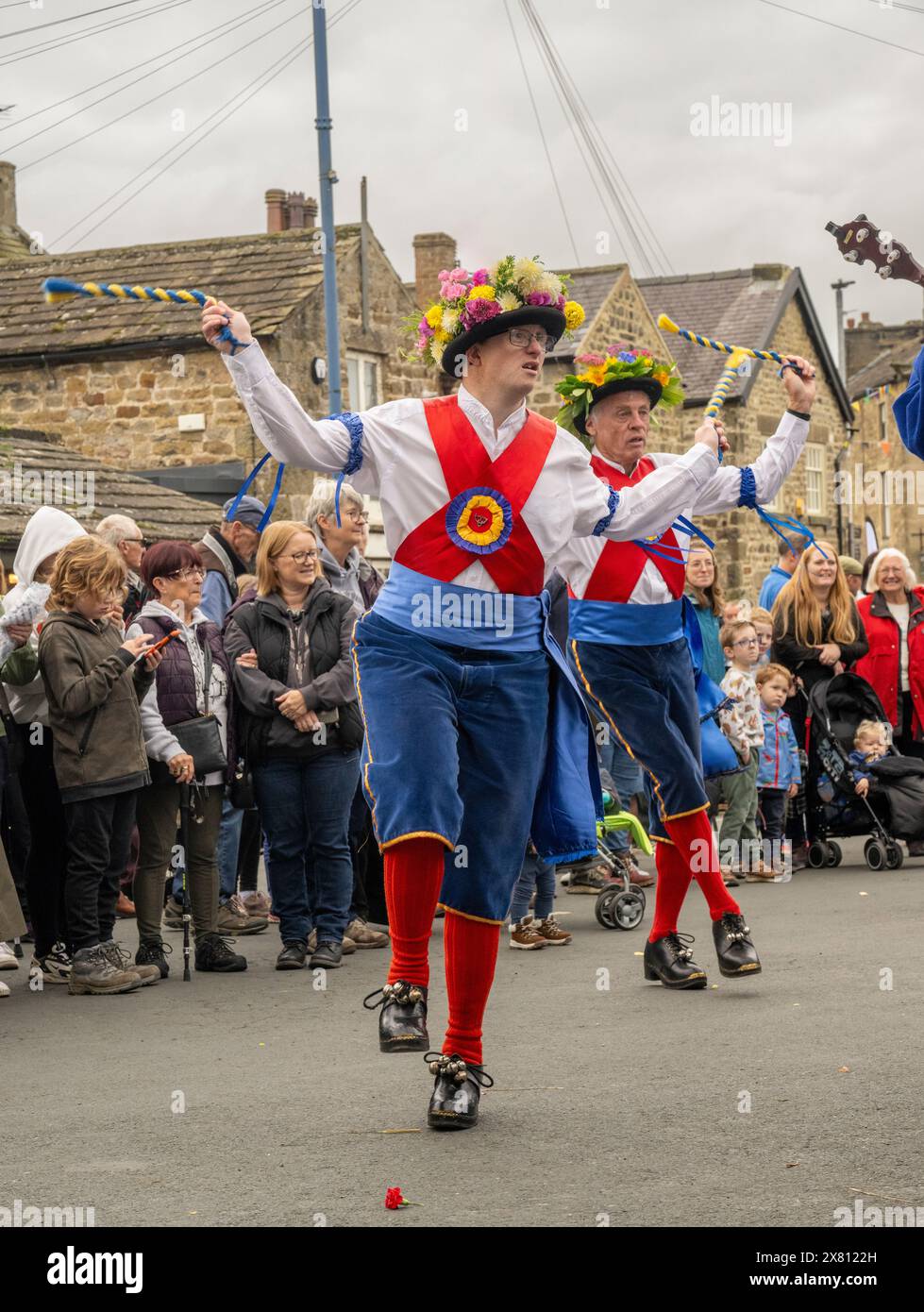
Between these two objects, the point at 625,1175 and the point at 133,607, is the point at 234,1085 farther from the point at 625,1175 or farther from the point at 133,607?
the point at 133,607

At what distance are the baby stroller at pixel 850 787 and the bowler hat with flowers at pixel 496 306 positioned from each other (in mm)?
6823

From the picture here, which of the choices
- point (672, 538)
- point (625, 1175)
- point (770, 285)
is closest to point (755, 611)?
point (672, 538)

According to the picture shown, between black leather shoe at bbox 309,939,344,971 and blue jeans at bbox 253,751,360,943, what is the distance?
0.13 feet

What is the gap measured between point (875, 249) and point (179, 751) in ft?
12.5

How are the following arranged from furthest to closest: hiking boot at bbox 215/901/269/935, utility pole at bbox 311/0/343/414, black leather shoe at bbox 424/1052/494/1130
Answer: utility pole at bbox 311/0/343/414, hiking boot at bbox 215/901/269/935, black leather shoe at bbox 424/1052/494/1130

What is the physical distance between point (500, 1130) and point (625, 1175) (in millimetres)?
656

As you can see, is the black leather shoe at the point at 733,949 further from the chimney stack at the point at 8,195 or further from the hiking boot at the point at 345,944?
the chimney stack at the point at 8,195

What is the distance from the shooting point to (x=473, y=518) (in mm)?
5242

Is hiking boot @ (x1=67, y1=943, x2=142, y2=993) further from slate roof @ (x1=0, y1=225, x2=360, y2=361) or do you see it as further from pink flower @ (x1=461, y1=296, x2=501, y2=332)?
slate roof @ (x1=0, y1=225, x2=360, y2=361)

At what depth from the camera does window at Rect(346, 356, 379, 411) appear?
83.9 feet

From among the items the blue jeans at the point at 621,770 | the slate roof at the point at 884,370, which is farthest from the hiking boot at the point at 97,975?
the slate roof at the point at 884,370

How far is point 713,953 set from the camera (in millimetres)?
8383

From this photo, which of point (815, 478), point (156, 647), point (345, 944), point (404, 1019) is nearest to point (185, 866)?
point (345, 944)

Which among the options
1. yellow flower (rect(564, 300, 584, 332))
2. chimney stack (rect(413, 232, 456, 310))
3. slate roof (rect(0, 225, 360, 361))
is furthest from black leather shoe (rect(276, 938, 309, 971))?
chimney stack (rect(413, 232, 456, 310))
